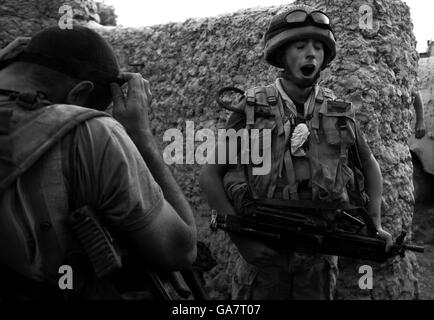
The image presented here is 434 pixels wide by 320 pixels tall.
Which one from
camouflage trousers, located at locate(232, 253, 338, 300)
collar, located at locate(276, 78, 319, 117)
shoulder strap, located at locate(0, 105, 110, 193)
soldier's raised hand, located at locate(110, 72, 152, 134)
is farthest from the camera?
collar, located at locate(276, 78, 319, 117)

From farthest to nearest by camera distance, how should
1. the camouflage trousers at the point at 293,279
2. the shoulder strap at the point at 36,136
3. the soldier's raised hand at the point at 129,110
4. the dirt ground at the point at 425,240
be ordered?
the dirt ground at the point at 425,240 → the camouflage trousers at the point at 293,279 → the soldier's raised hand at the point at 129,110 → the shoulder strap at the point at 36,136

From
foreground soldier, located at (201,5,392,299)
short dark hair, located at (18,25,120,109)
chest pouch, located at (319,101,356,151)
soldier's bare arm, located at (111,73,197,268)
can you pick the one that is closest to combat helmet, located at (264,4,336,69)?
foreground soldier, located at (201,5,392,299)

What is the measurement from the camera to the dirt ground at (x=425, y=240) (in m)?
5.19

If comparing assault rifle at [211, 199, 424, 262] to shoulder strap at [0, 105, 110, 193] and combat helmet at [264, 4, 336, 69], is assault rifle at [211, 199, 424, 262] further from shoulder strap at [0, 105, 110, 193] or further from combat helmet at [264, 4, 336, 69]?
shoulder strap at [0, 105, 110, 193]

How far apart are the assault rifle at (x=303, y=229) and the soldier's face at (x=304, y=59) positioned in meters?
0.63

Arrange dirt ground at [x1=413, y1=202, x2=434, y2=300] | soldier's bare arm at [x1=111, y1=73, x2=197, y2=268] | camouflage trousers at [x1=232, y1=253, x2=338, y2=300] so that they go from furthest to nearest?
dirt ground at [x1=413, y1=202, x2=434, y2=300], camouflage trousers at [x1=232, y1=253, x2=338, y2=300], soldier's bare arm at [x1=111, y1=73, x2=197, y2=268]

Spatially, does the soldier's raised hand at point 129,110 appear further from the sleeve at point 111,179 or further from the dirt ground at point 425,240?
the dirt ground at point 425,240

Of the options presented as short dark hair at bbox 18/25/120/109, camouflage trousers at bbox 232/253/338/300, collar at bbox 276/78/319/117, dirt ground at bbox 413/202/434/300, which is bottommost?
dirt ground at bbox 413/202/434/300

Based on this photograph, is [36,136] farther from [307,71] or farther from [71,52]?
[307,71]

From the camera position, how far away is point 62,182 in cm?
138

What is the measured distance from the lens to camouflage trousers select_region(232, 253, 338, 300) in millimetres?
2762

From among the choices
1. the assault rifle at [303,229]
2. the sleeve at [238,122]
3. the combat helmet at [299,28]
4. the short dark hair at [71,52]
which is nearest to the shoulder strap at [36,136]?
the short dark hair at [71,52]

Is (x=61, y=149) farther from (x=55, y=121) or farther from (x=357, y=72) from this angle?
(x=357, y=72)

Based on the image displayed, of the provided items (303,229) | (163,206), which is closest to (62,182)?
(163,206)
